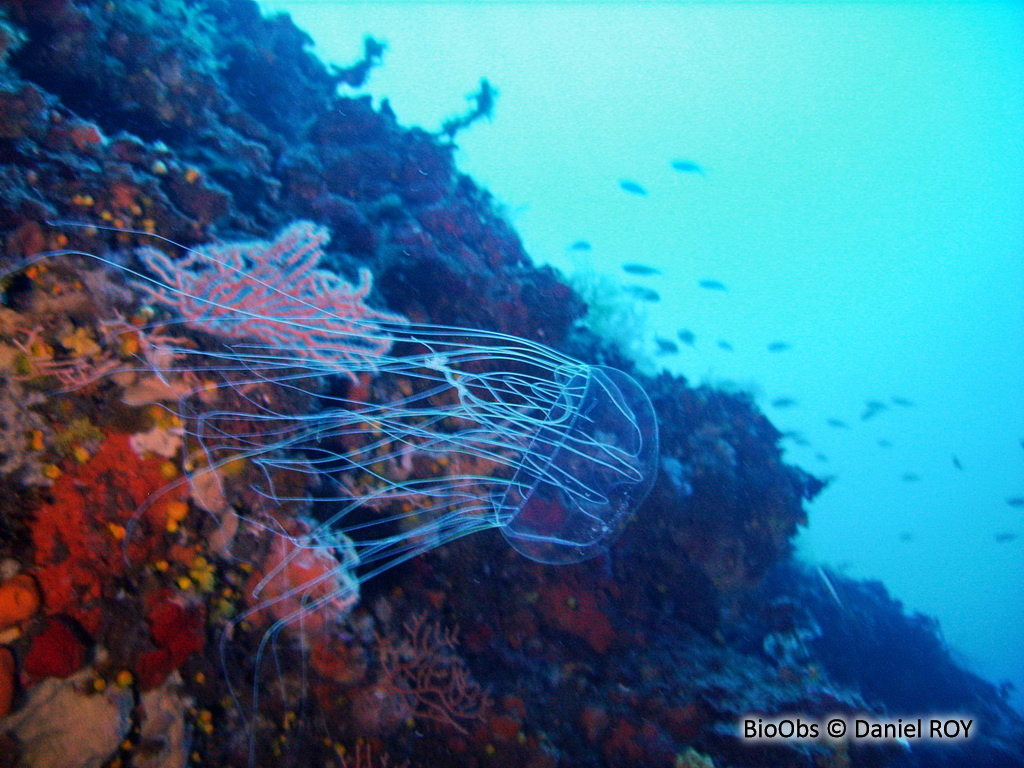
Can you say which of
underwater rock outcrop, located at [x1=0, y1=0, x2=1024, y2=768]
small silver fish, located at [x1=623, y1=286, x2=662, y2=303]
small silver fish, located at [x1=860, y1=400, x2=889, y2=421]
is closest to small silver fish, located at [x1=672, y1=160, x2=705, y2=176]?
small silver fish, located at [x1=623, y1=286, x2=662, y2=303]

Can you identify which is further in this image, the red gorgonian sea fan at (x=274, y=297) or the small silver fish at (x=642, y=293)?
the small silver fish at (x=642, y=293)

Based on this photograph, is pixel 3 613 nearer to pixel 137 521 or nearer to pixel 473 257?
pixel 137 521

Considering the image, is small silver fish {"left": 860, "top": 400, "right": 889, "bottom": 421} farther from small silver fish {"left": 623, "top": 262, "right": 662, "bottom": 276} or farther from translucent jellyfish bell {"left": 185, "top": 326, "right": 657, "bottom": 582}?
translucent jellyfish bell {"left": 185, "top": 326, "right": 657, "bottom": 582}

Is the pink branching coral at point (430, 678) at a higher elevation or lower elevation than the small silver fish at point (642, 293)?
lower

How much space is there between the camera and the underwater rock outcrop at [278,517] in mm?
3020

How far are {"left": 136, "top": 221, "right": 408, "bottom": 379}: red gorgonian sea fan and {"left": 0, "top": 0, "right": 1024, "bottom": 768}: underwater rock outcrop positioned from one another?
221mm

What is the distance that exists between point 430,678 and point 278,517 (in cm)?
163

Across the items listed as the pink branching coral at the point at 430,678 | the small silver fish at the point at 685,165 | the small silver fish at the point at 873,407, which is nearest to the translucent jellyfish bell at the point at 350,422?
the pink branching coral at the point at 430,678

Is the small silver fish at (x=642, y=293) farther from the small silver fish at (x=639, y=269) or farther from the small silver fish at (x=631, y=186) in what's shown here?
the small silver fish at (x=631, y=186)

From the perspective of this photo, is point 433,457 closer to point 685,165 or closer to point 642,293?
point 642,293

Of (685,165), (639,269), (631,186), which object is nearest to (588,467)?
(639,269)

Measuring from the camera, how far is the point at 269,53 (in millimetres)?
7211

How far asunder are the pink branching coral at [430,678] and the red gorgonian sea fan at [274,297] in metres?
2.06

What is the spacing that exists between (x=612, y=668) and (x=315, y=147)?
702cm
